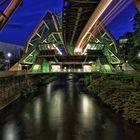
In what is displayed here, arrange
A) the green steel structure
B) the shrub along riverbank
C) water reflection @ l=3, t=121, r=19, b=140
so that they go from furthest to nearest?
the green steel structure < the shrub along riverbank < water reflection @ l=3, t=121, r=19, b=140

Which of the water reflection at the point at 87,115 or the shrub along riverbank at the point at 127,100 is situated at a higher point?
the shrub along riverbank at the point at 127,100

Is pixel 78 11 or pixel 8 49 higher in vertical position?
pixel 8 49

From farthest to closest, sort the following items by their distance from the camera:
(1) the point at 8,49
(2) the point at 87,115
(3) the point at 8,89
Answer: (1) the point at 8,49, (3) the point at 8,89, (2) the point at 87,115

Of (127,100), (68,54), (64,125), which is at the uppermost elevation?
(68,54)

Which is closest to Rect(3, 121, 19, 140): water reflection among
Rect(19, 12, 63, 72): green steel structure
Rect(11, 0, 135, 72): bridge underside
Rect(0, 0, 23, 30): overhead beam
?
Rect(0, 0, 23, 30): overhead beam

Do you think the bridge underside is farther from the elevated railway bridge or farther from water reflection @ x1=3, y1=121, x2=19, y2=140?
water reflection @ x1=3, y1=121, x2=19, y2=140

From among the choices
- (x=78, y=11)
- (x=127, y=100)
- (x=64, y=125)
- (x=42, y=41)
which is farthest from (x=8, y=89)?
(x=42, y=41)

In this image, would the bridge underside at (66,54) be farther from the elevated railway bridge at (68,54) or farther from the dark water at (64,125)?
the dark water at (64,125)

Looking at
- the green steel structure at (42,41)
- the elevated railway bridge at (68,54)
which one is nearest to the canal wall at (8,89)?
the elevated railway bridge at (68,54)

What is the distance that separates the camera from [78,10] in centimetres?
3978

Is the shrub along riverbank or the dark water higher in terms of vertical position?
the shrub along riverbank

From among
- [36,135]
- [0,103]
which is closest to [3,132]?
[36,135]

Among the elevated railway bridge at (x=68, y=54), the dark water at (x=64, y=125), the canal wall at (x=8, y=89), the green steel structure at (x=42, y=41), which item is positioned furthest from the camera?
the green steel structure at (x=42, y=41)

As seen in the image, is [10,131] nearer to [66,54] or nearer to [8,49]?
[66,54]
